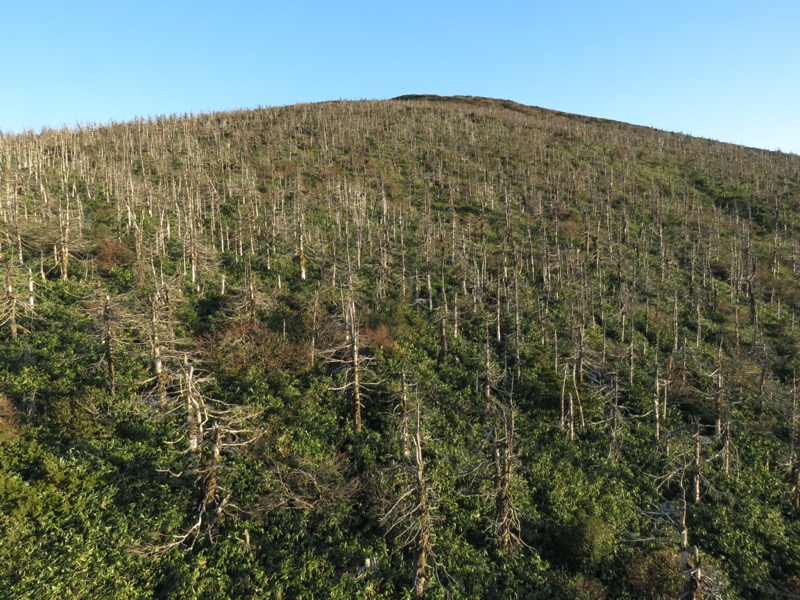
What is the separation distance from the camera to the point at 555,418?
1235 inches

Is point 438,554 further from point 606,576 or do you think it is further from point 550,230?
point 550,230

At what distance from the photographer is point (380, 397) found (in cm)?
3052

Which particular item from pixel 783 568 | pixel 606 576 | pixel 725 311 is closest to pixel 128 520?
pixel 606 576

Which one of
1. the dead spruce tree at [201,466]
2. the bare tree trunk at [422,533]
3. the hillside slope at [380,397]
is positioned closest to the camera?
the bare tree trunk at [422,533]

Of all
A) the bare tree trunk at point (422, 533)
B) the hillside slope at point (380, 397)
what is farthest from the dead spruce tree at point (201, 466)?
the bare tree trunk at point (422, 533)

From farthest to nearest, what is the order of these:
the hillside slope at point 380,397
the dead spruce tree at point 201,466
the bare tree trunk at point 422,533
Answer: the hillside slope at point 380,397
the dead spruce tree at point 201,466
the bare tree trunk at point 422,533

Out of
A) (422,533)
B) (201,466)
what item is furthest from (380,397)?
(422,533)

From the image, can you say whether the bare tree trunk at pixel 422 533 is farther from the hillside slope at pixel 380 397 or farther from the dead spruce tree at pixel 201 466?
the dead spruce tree at pixel 201 466

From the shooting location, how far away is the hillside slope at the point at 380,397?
18.4 metres

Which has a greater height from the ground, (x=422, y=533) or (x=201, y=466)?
(x=422, y=533)

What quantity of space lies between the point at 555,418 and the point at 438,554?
16240 millimetres

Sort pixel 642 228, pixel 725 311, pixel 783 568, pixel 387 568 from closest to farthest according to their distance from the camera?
1. pixel 387 568
2. pixel 783 568
3. pixel 725 311
4. pixel 642 228

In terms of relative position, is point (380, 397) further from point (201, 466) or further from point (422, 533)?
point (422, 533)

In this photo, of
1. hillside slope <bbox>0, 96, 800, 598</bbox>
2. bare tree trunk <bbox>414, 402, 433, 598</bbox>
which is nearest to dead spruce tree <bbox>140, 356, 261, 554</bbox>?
hillside slope <bbox>0, 96, 800, 598</bbox>
